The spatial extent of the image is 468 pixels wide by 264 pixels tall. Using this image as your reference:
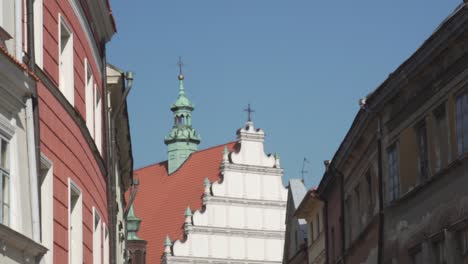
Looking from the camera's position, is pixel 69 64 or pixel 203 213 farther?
pixel 203 213

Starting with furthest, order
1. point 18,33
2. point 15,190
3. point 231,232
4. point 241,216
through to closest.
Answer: point 241,216 → point 231,232 → point 18,33 → point 15,190

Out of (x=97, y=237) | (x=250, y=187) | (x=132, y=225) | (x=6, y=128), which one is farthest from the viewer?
(x=250, y=187)

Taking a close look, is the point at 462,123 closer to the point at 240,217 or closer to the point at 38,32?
the point at 38,32

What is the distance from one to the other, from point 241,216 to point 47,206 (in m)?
47.8

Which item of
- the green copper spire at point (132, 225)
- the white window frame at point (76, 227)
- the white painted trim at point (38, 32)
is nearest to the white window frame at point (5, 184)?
the white painted trim at point (38, 32)

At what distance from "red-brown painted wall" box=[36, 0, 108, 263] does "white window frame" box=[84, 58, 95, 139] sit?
0.73 ft

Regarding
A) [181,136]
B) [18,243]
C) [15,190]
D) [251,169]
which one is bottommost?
[18,243]

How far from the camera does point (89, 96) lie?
60.7ft

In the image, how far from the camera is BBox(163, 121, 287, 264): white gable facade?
199 feet

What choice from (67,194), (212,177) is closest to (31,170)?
(67,194)

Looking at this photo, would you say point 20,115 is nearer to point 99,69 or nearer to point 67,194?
point 67,194

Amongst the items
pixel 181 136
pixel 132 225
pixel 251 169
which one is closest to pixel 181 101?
pixel 181 136

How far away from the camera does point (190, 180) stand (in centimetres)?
7106

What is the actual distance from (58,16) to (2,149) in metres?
3.84
